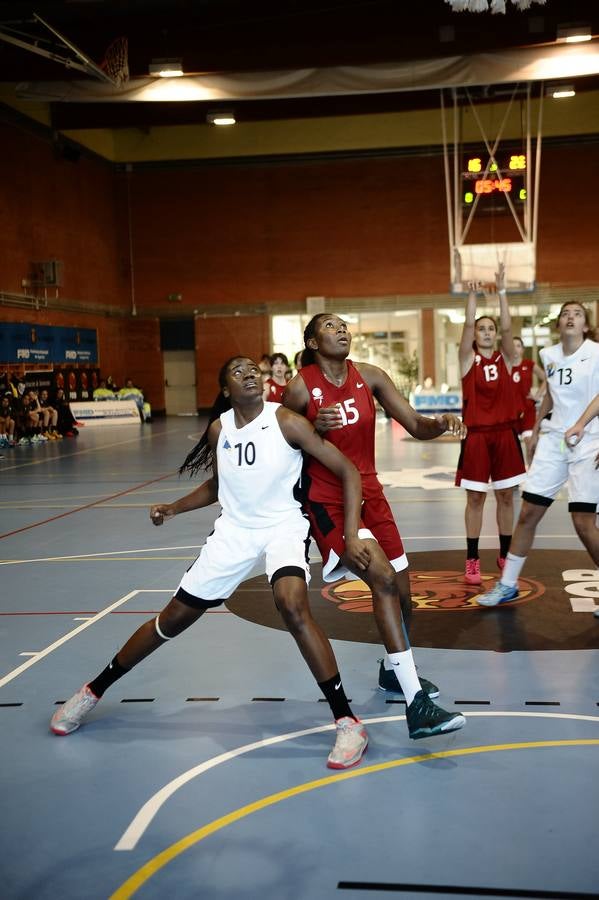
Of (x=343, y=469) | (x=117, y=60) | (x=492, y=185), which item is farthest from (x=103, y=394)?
(x=343, y=469)

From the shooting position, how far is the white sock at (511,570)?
5.75m

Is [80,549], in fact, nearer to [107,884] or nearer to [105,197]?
[107,884]

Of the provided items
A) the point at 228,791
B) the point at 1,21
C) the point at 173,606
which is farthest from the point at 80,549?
the point at 1,21

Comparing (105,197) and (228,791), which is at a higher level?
(105,197)

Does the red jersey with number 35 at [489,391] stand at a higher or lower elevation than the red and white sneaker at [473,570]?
higher

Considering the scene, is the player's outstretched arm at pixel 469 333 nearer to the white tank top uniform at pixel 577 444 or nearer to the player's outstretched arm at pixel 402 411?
the white tank top uniform at pixel 577 444

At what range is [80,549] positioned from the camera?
8.25m

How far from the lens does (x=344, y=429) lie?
4.12 metres

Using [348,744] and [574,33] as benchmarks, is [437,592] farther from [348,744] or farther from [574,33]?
[574,33]

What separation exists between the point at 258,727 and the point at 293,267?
2887 centimetres

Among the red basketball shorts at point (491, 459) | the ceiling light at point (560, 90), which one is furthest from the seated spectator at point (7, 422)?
the red basketball shorts at point (491, 459)

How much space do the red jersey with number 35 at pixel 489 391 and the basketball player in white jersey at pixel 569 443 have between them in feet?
2.89

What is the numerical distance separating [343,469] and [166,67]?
18.4m

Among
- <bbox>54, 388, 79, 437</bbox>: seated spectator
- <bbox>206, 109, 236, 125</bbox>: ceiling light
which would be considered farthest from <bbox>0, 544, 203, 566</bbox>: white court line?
<bbox>206, 109, 236, 125</bbox>: ceiling light
